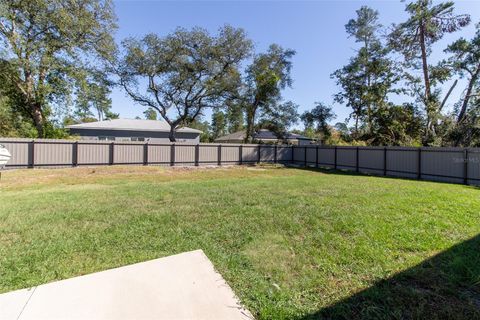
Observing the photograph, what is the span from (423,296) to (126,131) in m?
23.5

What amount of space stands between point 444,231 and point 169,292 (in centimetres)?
392

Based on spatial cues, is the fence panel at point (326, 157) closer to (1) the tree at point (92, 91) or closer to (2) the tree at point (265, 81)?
(2) the tree at point (265, 81)

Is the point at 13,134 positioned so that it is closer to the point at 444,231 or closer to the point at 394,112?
the point at 444,231

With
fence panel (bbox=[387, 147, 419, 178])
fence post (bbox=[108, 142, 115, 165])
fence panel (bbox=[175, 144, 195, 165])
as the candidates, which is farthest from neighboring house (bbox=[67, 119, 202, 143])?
fence panel (bbox=[387, 147, 419, 178])

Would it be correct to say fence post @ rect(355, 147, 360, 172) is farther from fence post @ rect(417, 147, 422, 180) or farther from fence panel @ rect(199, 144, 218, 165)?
fence panel @ rect(199, 144, 218, 165)

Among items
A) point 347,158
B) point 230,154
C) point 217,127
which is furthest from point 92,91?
point 217,127

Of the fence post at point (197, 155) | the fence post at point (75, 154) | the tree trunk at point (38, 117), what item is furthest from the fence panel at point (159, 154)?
the tree trunk at point (38, 117)

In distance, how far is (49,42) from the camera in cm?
1445

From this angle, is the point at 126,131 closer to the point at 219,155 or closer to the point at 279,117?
the point at 219,155

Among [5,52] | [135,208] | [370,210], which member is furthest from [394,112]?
[5,52]

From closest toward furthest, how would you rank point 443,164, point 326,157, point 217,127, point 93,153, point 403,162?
1. point 443,164
2. point 403,162
3. point 93,153
4. point 326,157
5. point 217,127

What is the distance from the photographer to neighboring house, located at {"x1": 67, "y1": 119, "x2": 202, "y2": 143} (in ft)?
70.0

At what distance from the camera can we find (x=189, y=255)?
2924 millimetres

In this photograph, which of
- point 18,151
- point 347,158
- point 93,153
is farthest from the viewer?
point 347,158
